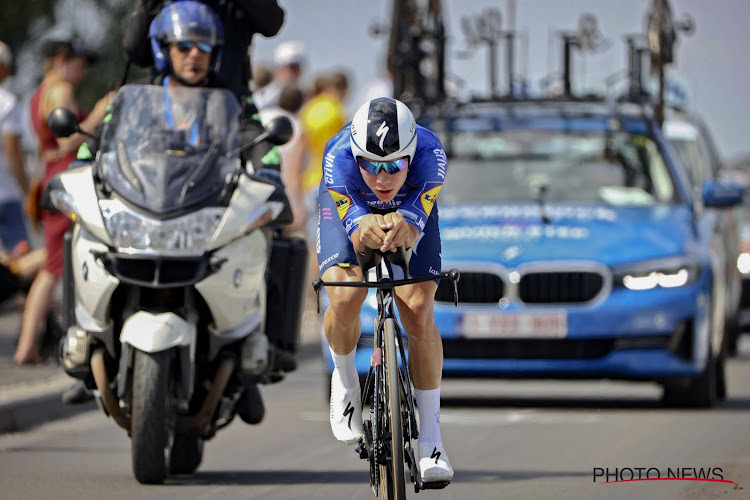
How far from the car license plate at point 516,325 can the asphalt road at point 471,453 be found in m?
0.55

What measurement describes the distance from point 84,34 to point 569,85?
33.3ft

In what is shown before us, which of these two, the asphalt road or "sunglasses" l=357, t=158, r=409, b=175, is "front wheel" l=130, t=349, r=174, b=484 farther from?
"sunglasses" l=357, t=158, r=409, b=175

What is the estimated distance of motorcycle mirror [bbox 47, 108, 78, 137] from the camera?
8.22 m

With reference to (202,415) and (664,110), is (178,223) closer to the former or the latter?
(202,415)

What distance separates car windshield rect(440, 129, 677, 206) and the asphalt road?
4.72ft

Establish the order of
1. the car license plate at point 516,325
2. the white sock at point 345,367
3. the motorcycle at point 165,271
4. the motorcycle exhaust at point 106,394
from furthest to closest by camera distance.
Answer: the car license plate at point 516,325 < the motorcycle exhaust at point 106,394 < the motorcycle at point 165,271 < the white sock at point 345,367

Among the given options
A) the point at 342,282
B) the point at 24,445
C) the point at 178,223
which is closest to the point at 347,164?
the point at 342,282

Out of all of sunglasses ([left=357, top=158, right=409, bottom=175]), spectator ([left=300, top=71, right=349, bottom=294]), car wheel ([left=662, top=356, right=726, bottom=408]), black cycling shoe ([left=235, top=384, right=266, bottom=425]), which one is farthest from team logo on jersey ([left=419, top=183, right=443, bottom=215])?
spectator ([left=300, top=71, right=349, bottom=294])

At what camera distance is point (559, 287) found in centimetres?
1107

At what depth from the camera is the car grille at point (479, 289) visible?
1105cm

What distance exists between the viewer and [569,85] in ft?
49.9

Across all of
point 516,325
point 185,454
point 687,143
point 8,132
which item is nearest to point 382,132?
point 185,454

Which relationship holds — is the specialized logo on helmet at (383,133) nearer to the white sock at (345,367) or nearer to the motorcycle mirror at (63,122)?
the white sock at (345,367)

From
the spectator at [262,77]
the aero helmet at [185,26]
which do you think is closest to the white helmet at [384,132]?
the aero helmet at [185,26]
